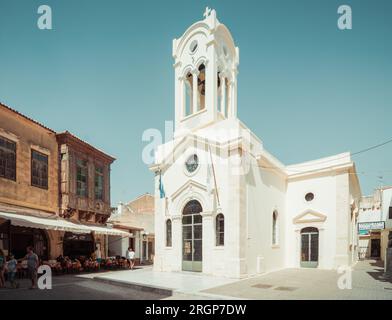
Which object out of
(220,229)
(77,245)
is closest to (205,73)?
(220,229)

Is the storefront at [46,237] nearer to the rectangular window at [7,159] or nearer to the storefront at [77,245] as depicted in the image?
the storefront at [77,245]

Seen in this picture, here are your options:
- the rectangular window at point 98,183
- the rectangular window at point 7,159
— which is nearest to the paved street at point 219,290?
the rectangular window at point 7,159

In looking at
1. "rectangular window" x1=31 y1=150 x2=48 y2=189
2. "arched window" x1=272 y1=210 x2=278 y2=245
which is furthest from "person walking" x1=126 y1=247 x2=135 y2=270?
"arched window" x1=272 y1=210 x2=278 y2=245

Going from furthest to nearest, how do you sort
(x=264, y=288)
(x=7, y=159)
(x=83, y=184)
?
1. (x=83, y=184)
2. (x=7, y=159)
3. (x=264, y=288)

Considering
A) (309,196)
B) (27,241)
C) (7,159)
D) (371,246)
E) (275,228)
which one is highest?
(7,159)

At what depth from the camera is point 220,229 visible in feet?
42.8

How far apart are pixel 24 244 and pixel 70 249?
3066mm

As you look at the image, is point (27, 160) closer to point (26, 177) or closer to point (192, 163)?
point (26, 177)

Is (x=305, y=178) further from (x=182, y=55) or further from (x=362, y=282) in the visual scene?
(x=182, y=55)

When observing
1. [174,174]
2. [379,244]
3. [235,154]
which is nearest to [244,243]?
[235,154]

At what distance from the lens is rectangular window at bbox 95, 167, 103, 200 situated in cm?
1926

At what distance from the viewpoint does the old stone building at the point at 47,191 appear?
13.1 metres

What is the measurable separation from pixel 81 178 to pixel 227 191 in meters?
10.0

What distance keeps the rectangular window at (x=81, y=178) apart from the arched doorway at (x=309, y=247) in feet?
46.0
